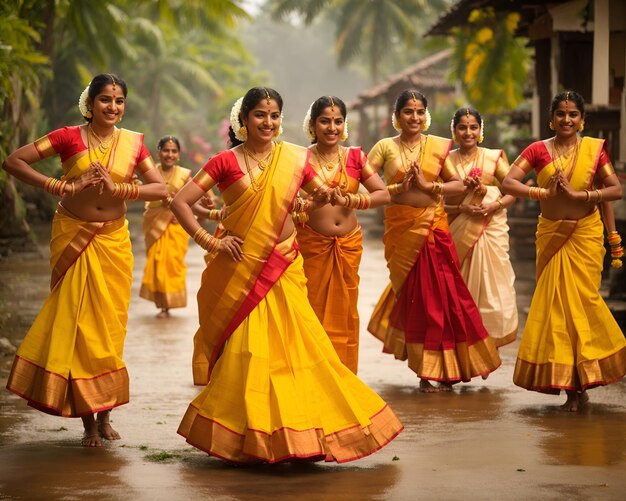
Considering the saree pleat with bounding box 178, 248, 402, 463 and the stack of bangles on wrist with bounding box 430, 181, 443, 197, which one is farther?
the stack of bangles on wrist with bounding box 430, 181, 443, 197

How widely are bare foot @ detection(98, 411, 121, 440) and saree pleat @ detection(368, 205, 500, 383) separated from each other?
279cm

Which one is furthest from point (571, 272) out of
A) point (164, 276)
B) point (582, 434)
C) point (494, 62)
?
point (494, 62)

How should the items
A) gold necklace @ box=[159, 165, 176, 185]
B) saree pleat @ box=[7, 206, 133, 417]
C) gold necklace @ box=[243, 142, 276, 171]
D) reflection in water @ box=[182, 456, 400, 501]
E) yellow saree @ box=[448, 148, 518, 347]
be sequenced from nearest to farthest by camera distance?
reflection in water @ box=[182, 456, 400, 501]
gold necklace @ box=[243, 142, 276, 171]
saree pleat @ box=[7, 206, 133, 417]
yellow saree @ box=[448, 148, 518, 347]
gold necklace @ box=[159, 165, 176, 185]

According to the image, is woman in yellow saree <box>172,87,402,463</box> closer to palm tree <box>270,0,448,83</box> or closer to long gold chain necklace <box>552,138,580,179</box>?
long gold chain necklace <box>552,138,580,179</box>

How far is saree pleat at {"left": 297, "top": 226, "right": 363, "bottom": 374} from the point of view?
920cm

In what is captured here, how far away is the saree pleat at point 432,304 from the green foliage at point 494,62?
39.5ft

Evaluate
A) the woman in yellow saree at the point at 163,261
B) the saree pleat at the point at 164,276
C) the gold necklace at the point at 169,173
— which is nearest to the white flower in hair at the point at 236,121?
the gold necklace at the point at 169,173

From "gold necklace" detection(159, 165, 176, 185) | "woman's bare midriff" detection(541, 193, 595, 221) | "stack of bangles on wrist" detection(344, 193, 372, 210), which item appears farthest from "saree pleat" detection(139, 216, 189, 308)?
"stack of bangles on wrist" detection(344, 193, 372, 210)

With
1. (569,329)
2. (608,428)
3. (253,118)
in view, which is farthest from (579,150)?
(253,118)

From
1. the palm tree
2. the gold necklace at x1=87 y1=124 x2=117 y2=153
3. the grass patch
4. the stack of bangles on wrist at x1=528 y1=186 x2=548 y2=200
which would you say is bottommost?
the grass patch

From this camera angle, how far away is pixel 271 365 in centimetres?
711

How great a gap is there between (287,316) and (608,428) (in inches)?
94.9

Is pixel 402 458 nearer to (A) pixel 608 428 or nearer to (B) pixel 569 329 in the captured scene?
(A) pixel 608 428

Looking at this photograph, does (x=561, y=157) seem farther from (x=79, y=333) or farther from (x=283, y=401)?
(x=79, y=333)
